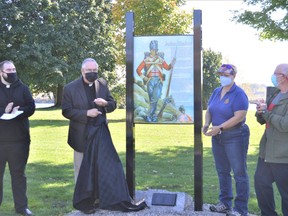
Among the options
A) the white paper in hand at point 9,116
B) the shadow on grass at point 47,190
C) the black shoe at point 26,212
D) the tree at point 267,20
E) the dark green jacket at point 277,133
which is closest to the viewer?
the dark green jacket at point 277,133

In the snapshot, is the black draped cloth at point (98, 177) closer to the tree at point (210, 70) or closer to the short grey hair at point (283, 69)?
the short grey hair at point (283, 69)

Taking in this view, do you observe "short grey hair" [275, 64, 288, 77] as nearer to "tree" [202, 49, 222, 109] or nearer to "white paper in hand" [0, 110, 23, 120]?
"white paper in hand" [0, 110, 23, 120]

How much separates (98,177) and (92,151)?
0.37m

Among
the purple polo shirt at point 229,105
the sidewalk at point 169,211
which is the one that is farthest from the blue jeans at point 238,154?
the sidewalk at point 169,211

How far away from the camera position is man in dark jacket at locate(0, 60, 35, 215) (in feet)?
17.6

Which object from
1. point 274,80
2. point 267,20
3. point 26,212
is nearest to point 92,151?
point 26,212

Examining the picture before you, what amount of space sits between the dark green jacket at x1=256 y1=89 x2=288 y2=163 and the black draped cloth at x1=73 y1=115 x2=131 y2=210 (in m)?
2.02

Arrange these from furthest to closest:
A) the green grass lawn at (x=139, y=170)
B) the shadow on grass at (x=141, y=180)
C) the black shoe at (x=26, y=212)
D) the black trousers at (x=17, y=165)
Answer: the green grass lawn at (x=139, y=170) → the shadow on grass at (x=141, y=180) → the black shoe at (x=26, y=212) → the black trousers at (x=17, y=165)

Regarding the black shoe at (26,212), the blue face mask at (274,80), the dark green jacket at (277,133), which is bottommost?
the black shoe at (26,212)

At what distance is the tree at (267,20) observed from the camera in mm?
13617

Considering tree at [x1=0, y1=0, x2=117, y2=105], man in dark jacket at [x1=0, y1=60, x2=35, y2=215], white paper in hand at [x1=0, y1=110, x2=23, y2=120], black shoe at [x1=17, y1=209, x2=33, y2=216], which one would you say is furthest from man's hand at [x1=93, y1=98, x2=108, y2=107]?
tree at [x1=0, y1=0, x2=117, y2=105]

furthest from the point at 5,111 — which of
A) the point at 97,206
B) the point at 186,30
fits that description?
the point at 186,30

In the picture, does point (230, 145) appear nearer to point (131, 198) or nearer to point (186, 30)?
point (131, 198)

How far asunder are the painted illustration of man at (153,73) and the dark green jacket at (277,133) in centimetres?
166
